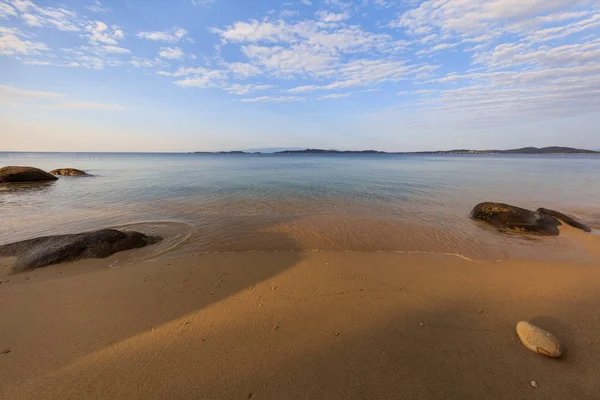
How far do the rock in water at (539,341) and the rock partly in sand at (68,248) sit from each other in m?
8.81

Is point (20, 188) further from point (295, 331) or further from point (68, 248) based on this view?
point (295, 331)

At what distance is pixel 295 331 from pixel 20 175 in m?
34.4

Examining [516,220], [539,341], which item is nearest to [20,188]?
[539,341]

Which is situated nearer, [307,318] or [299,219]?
[307,318]

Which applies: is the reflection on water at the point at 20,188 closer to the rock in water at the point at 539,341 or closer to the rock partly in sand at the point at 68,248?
the rock partly in sand at the point at 68,248

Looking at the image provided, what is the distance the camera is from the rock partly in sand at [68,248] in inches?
235

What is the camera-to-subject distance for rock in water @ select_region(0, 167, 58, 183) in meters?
23.2

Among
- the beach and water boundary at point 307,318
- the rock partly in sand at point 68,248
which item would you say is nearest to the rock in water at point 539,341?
the beach and water boundary at point 307,318

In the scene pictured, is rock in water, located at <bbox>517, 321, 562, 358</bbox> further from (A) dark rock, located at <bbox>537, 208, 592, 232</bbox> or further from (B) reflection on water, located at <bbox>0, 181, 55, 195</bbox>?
(B) reflection on water, located at <bbox>0, 181, 55, 195</bbox>

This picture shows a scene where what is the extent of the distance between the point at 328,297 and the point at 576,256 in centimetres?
747

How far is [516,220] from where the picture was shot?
926 cm

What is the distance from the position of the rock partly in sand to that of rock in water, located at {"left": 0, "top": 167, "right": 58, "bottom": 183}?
25.9 metres

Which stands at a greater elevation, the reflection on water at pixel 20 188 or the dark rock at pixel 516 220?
the reflection on water at pixel 20 188

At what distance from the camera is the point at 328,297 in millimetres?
4602
